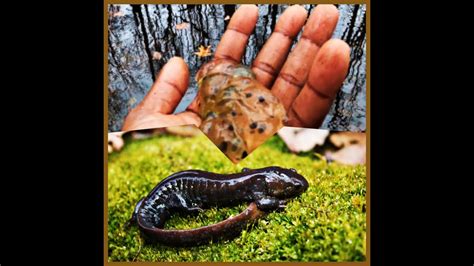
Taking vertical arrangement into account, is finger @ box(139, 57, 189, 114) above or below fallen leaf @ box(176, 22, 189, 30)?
below

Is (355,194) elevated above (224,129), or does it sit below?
below

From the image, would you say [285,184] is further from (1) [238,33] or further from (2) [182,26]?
(2) [182,26]

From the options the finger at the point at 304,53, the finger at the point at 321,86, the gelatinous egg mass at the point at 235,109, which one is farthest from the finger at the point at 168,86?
the finger at the point at 321,86

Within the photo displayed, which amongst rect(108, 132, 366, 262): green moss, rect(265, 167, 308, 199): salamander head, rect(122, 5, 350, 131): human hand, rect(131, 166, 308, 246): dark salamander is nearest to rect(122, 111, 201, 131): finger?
rect(122, 5, 350, 131): human hand

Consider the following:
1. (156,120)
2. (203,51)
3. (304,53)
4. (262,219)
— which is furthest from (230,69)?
(262,219)

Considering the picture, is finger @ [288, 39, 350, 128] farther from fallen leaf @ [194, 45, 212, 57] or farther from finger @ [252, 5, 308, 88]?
fallen leaf @ [194, 45, 212, 57]

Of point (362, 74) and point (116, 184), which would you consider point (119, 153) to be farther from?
point (362, 74)

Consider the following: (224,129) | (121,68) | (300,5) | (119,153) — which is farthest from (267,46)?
(119,153)
